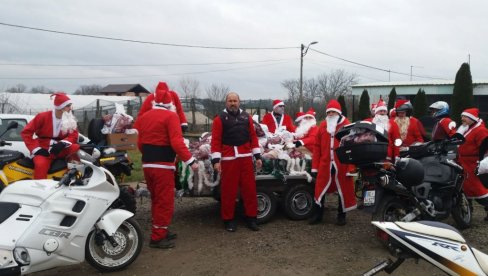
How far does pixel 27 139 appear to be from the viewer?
230 inches

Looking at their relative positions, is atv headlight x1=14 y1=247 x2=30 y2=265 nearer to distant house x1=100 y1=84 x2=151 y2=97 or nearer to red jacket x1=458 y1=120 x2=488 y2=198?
red jacket x1=458 y1=120 x2=488 y2=198

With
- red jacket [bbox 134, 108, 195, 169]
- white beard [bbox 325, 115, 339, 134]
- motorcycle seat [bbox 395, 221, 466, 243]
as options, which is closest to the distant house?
white beard [bbox 325, 115, 339, 134]

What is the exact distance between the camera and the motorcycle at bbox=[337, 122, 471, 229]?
5207mm

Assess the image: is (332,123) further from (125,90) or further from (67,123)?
(125,90)

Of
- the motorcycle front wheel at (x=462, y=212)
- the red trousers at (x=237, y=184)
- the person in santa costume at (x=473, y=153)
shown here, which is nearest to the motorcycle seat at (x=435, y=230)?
the red trousers at (x=237, y=184)

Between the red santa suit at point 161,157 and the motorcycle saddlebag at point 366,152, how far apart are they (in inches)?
75.2

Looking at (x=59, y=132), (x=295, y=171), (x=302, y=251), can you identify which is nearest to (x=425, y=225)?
(x=302, y=251)

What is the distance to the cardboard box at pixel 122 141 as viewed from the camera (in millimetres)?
7227

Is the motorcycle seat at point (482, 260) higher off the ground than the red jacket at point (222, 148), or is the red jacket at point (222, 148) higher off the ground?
the red jacket at point (222, 148)

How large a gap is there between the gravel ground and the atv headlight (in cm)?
74

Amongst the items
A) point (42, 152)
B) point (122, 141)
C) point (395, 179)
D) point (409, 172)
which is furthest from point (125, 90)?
point (409, 172)

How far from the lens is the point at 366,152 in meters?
5.12

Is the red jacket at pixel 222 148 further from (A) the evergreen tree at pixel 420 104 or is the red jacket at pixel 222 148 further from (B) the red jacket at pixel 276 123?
(A) the evergreen tree at pixel 420 104

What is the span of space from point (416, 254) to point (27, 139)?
506 cm
